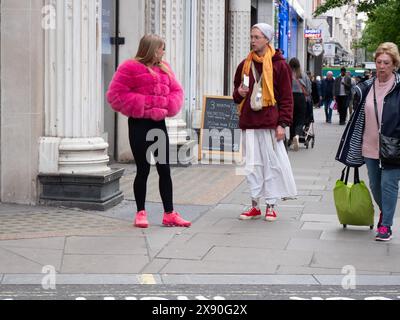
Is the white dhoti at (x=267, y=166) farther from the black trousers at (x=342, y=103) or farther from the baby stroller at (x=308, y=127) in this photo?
the black trousers at (x=342, y=103)

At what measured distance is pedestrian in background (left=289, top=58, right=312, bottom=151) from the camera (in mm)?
15640

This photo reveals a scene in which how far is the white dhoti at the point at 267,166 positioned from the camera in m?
8.18

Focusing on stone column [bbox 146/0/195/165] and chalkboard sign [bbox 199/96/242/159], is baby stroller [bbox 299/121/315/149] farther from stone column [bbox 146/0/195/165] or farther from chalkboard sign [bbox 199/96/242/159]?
stone column [bbox 146/0/195/165]

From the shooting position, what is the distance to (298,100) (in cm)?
1562

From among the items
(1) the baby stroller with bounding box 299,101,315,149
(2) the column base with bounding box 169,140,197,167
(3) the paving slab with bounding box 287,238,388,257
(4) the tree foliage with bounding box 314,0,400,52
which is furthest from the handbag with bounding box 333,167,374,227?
(4) the tree foliage with bounding box 314,0,400,52

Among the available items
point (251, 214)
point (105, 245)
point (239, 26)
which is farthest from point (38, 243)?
point (239, 26)

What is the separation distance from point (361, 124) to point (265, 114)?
1.05 metres

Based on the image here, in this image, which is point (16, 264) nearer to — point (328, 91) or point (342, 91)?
point (342, 91)

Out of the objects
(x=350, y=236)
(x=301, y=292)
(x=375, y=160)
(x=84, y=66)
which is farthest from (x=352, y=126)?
(x=84, y=66)

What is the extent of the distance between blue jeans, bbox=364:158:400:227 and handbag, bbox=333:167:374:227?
0.16 m

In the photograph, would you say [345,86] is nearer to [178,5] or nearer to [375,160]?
[178,5]

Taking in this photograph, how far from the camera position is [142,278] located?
5863 millimetres

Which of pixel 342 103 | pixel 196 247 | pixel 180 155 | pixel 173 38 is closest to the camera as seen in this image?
pixel 196 247

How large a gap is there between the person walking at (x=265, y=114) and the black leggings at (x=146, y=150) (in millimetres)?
A: 938
